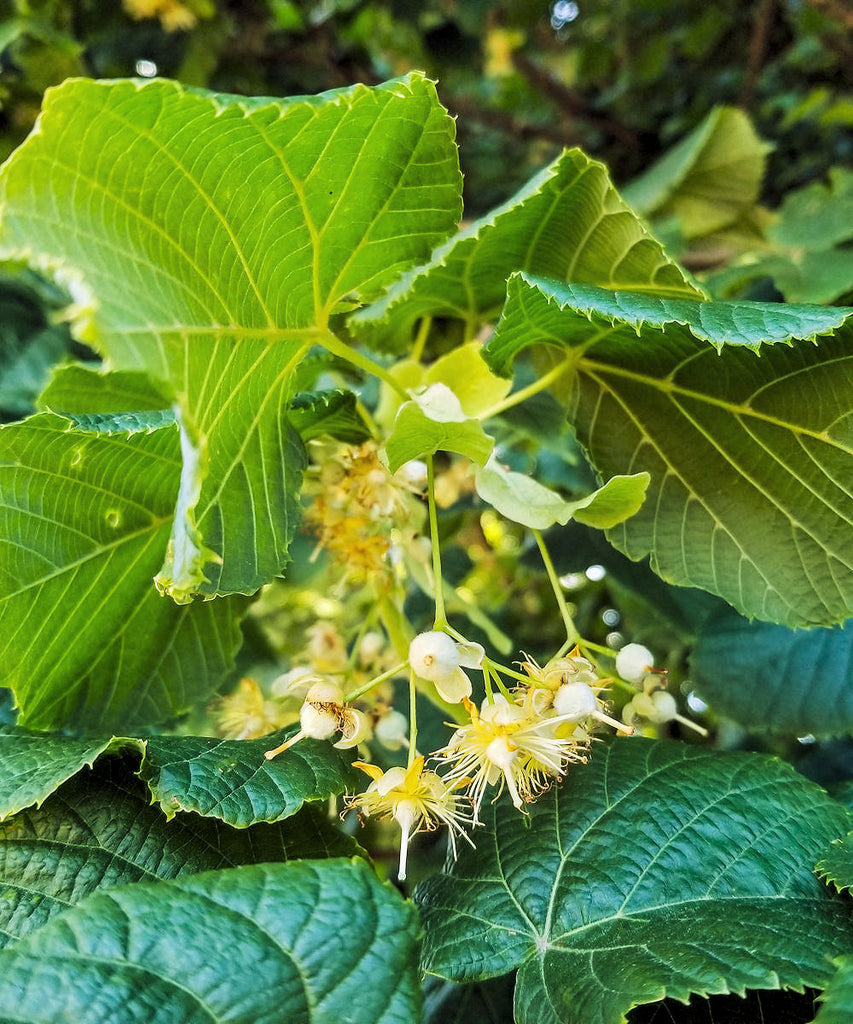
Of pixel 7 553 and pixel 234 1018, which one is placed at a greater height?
pixel 7 553

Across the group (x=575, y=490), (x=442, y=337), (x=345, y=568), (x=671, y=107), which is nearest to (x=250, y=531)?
(x=345, y=568)

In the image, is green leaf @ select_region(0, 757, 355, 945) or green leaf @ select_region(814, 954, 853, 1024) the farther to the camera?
green leaf @ select_region(0, 757, 355, 945)

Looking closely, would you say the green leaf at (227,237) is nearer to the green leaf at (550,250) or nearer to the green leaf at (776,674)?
the green leaf at (550,250)

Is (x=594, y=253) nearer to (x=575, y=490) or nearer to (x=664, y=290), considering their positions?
(x=664, y=290)

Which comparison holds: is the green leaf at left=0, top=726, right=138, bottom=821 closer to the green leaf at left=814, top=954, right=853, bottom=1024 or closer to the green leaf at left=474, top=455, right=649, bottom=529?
the green leaf at left=474, top=455, right=649, bottom=529

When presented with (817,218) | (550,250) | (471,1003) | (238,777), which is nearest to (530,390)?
(550,250)

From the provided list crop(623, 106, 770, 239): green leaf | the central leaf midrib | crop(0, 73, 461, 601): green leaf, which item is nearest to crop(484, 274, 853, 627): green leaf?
the central leaf midrib
